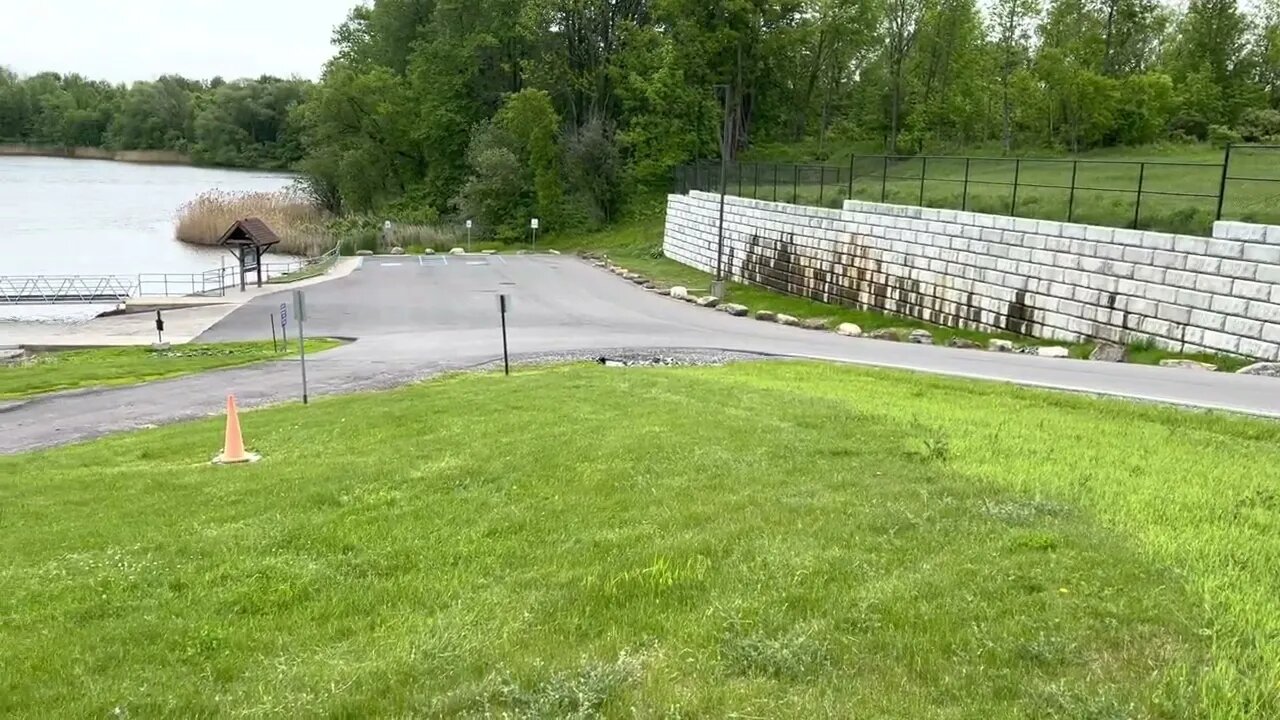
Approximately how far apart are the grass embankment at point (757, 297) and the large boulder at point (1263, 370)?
0.61 m

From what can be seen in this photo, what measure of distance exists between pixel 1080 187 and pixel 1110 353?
17.8ft

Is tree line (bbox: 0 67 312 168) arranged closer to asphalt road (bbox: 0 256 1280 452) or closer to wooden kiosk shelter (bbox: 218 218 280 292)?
wooden kiosk shelter (bbox: 218 218 280 292)

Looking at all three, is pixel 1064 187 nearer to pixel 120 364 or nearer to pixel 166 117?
pixel 120 364

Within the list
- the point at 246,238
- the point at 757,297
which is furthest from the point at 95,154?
the point at 757,297

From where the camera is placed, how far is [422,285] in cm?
3594

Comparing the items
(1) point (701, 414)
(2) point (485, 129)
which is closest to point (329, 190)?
(2) point (485, 129)

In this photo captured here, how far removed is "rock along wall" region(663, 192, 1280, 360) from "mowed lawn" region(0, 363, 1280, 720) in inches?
348

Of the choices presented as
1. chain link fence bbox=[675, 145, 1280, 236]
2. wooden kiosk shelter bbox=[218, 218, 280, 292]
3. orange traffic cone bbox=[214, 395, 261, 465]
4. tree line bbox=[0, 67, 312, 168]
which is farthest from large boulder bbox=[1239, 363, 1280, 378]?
tree line bbox=[0, 67, 312, 168]

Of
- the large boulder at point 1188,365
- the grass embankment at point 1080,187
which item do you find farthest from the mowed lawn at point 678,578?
the grass embankment at point 1080,187

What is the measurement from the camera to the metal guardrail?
115ft

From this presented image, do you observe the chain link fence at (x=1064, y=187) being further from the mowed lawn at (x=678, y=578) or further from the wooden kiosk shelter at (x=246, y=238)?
the wooden kiosk shelter at (x=246, y=238)

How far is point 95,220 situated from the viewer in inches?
2488

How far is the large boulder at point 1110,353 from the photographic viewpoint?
1822 cm

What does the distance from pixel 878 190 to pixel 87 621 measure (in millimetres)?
27119
